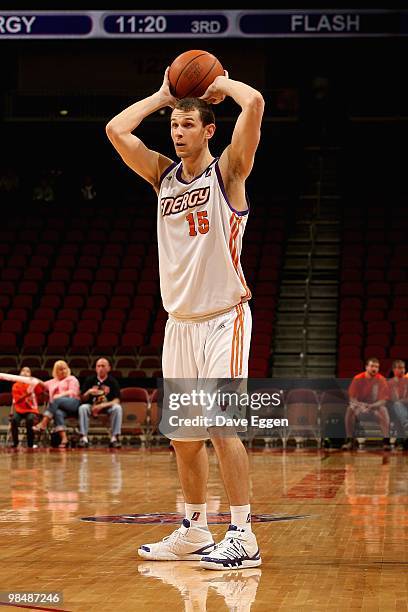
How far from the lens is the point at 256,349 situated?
16.1m

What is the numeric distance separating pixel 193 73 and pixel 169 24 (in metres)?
12.9

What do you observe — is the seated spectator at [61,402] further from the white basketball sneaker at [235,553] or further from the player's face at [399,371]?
the white basketball sneaker at [235,553]

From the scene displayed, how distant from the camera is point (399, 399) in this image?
43.0 ft

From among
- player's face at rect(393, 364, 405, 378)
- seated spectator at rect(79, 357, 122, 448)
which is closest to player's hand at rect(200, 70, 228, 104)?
player's face at rect(393, 364, 405, 378)

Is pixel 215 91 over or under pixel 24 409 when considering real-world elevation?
over

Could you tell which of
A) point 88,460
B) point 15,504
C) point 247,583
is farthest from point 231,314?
point 88,460

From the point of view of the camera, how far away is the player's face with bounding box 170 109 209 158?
438cm

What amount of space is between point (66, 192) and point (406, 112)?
25.7 ft

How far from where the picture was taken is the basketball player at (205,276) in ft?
13.9

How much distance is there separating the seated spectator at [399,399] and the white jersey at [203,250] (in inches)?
356

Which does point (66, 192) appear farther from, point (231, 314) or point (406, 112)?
point (231, 314)

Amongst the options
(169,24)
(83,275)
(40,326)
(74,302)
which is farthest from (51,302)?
(169,24)
